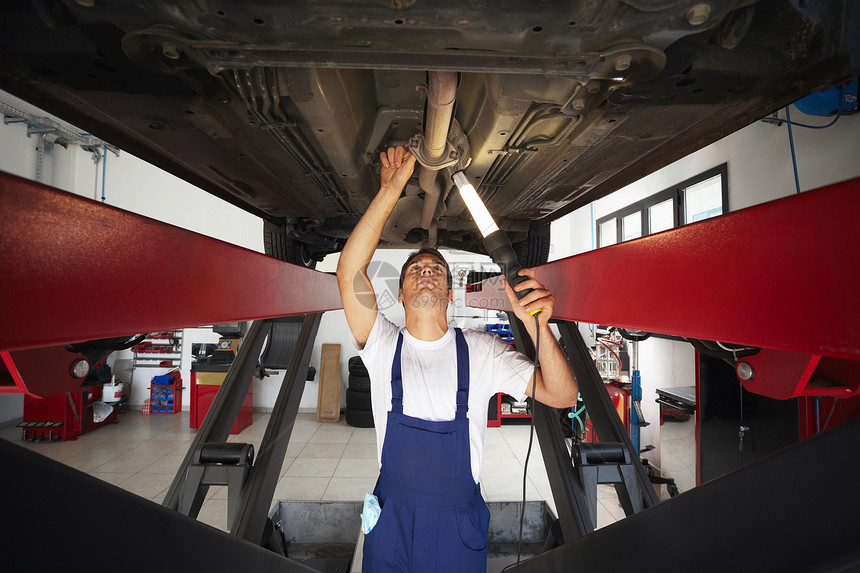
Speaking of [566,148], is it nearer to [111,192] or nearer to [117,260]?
[117,260]

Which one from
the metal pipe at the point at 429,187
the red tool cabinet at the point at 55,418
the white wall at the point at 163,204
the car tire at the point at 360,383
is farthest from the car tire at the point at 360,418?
the metal pipe at the point at 429,187

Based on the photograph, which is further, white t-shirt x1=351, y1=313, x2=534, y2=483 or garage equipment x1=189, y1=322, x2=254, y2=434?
garage equipment x1=189, y1=322, x2=254, y2=434

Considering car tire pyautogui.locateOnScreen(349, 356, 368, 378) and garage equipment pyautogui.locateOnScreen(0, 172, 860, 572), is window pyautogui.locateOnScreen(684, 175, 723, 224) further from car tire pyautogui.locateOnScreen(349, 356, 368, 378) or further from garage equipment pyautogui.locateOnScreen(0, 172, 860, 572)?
car tire pyautogui.locateOnScreen(349, 356, 368, 378)

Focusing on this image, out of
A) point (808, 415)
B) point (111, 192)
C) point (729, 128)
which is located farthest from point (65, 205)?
point (111, 192)

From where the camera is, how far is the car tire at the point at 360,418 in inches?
195

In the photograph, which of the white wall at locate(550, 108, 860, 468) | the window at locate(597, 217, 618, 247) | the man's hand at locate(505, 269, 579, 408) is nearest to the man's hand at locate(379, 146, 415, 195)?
the man's hand at locate(505, 269, 579, 408)

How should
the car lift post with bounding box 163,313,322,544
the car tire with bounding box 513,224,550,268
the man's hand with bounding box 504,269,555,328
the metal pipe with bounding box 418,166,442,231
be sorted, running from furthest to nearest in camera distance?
the car tire with bounding box 513,224,550,268, the metal pipe with bounding box 418,166,442,231, the car lift post with bounding box 163,313,322,544, the man's hand with bounding box 504,269,555,328

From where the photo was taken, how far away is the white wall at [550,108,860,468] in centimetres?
200

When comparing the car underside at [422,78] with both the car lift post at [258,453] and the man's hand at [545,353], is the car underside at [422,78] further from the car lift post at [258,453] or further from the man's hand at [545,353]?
the car lift post at [258,453]

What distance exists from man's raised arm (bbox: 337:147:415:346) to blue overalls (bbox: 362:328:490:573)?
8.6 inches

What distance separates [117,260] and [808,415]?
2713 mm

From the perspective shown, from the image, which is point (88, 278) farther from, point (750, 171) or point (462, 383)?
point (750, 171)

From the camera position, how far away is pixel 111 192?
18.3 feet

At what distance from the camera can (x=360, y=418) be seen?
4980 millimetres
